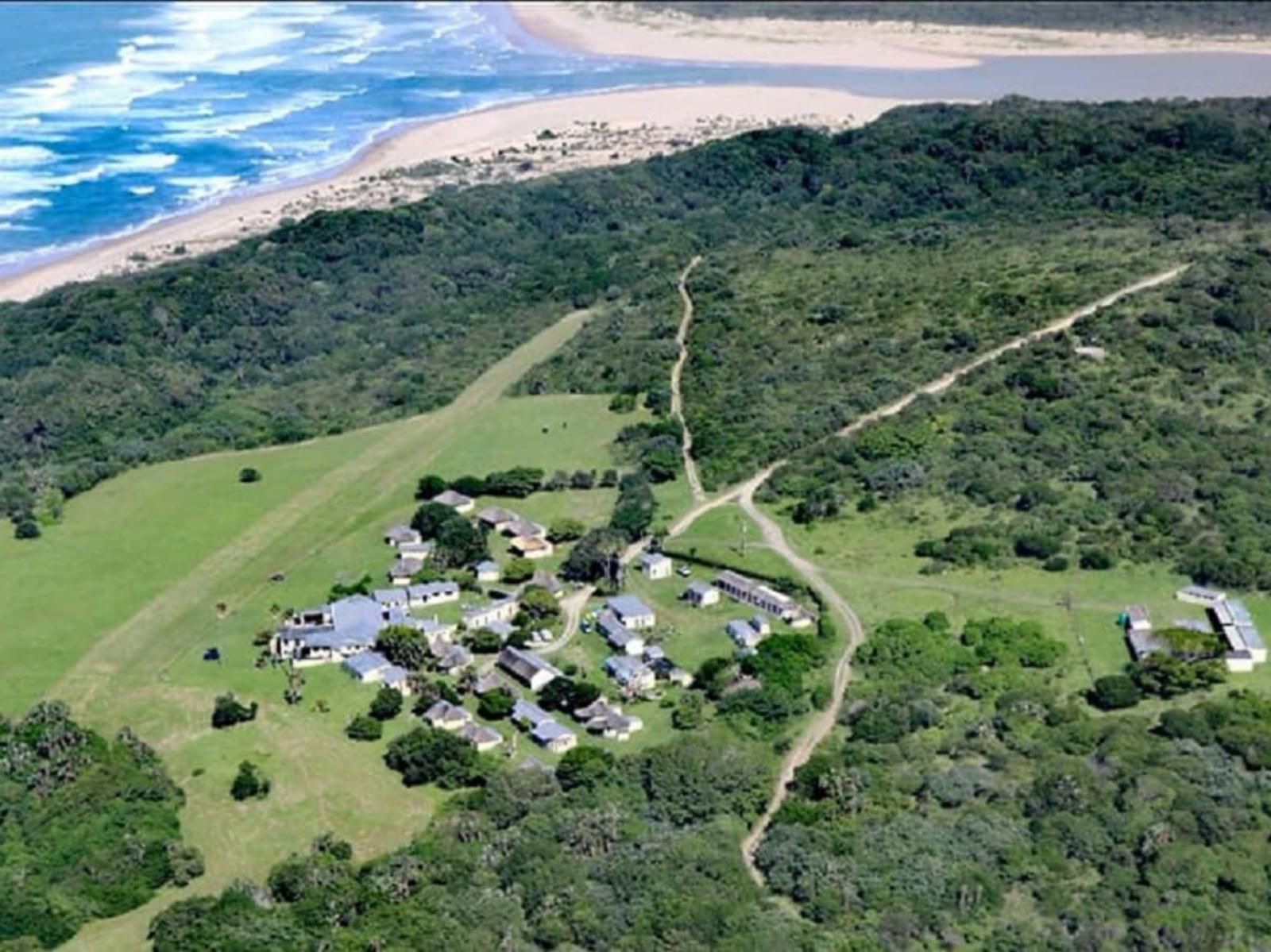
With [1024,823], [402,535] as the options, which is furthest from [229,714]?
[1024,823]

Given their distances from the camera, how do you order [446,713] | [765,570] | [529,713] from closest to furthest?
[446,713] < [529,713] < [765,570]

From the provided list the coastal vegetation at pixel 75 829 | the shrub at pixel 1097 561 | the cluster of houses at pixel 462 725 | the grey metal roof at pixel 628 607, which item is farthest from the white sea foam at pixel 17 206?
the shrub at pixel 1097 561

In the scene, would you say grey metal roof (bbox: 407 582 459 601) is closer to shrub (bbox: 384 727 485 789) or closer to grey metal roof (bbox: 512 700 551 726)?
grey metal roof (bbox: 512 700 551 726)

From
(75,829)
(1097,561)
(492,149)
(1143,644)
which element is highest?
(1143,644)

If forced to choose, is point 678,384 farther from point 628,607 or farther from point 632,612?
point 632,612

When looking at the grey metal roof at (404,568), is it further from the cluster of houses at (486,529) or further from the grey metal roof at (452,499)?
the grey metal roof at (452,499)

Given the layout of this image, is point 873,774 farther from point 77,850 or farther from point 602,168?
point 602,168
